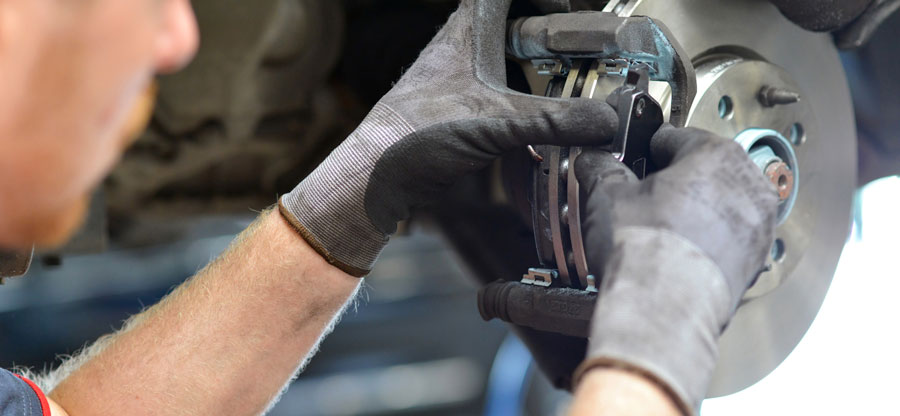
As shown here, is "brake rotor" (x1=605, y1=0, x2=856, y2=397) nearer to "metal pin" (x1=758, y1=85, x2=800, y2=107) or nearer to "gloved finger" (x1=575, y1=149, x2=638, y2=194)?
"metal pin" (x1=758, y1=85, x2=800, y2=107)

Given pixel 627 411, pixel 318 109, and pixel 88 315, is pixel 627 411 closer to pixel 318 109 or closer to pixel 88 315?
pixel 318 109

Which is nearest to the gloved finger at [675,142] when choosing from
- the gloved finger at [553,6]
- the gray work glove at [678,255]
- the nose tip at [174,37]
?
the gray work glove at [678,255]

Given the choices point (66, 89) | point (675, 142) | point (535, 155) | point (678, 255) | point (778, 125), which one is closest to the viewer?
point (66, 89)

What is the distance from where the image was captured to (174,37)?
333 mm

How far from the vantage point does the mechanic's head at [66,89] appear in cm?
29

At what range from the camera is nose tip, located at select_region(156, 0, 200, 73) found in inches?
13.0

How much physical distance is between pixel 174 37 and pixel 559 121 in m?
0.43

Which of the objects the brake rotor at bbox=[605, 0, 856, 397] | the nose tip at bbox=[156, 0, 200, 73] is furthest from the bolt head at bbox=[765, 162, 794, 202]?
the nose tip at bbox=[156, 0, 200, 73]

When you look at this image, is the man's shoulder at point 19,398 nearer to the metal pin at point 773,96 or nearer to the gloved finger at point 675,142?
the gloved finger at point 675,142

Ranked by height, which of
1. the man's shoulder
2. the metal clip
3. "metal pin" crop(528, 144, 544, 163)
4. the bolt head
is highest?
"metal pin" crop(528, 144, 544, 163)

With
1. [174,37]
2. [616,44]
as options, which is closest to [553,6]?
[616,44]

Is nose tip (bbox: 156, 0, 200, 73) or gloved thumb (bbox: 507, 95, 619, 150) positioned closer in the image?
nose tip (bbox: 156, 0, 200, 73)

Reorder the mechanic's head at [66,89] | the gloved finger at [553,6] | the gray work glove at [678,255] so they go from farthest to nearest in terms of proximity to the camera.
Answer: the gloved finger at [553,6] → the gray work glove at [678,255] → the mechanic's head at [66,89]

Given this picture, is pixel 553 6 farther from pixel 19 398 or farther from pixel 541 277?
pixel 19 398
